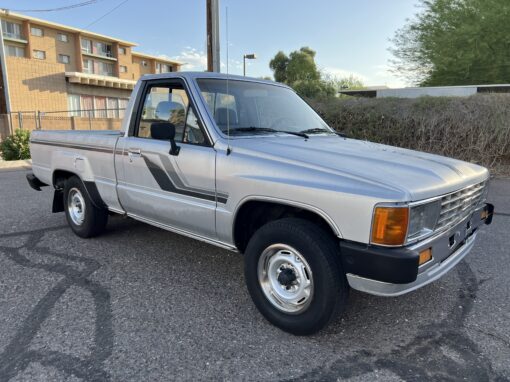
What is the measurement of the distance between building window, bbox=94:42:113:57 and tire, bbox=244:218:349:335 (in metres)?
45.8

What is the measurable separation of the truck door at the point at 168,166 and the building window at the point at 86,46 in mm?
42376

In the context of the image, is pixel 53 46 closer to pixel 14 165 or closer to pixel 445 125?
pixel 14 165

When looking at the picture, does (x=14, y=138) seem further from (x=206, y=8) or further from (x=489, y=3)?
(x=489, y=3)

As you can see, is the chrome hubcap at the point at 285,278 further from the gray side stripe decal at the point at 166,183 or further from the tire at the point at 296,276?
the gray side stripe decal at the point at 166,183

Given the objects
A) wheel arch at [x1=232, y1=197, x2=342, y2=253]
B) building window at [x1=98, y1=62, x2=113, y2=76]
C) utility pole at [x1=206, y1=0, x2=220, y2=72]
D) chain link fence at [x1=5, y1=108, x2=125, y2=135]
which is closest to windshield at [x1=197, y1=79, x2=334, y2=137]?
wheel arch at [x1=232, y1=197, x2=342, y2=253]

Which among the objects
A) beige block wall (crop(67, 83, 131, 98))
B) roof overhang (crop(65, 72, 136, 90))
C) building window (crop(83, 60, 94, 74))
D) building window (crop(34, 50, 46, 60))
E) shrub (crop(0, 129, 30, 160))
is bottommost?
shrub (crop(0, 129, 30, 160))

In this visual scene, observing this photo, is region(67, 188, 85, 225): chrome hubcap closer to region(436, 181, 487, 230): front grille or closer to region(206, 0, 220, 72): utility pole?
region(436, 181, 487, 230): front grille

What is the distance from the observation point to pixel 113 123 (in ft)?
87.9

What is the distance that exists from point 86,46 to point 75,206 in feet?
138

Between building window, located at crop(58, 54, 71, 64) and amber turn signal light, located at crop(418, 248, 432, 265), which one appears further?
building window, located at crop(58, 54, 71, 64)

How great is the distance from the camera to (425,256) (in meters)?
2.63

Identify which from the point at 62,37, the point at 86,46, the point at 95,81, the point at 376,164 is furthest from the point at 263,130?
the point at 86,46

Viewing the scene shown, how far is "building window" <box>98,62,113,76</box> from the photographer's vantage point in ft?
142

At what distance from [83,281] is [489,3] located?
756 inches
